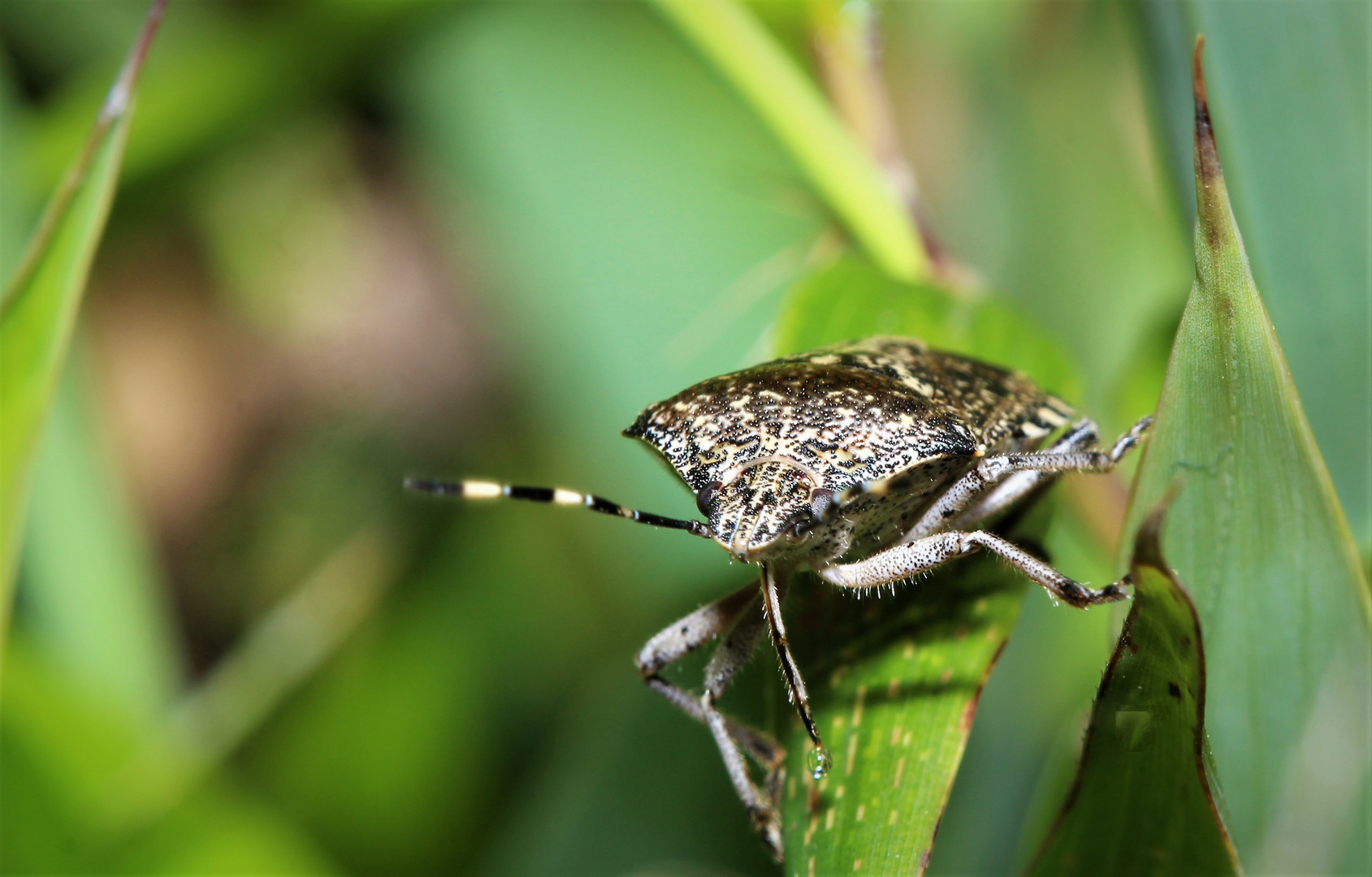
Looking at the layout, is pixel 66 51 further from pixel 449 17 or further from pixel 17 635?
pixel 17 635

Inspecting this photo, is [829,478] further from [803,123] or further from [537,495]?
[803,123]

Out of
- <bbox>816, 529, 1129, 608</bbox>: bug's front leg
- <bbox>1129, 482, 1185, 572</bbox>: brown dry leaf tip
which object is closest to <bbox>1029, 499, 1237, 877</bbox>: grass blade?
<bbox>1129, 482, 1185, 572</bbox>: brown dry leaf tip

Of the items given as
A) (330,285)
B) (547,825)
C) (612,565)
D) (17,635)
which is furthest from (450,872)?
(330,285)

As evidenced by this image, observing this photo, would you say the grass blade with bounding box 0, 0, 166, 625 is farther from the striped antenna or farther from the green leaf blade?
the green leaf blade

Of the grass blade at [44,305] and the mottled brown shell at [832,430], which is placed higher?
the grass blade at [44,305]

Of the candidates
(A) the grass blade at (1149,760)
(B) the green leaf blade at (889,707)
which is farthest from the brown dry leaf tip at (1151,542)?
(B) the green leaf blade at (889,707)

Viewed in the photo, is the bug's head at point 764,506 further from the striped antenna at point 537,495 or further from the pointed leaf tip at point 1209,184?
the pointed leaf tip at point 1209,184
